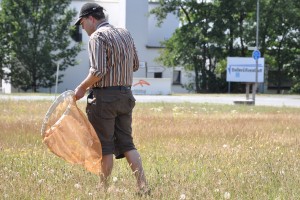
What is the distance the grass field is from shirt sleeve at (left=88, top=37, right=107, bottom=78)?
1.11 meters

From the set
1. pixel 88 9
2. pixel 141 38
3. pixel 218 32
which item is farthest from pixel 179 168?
pixel 141 38

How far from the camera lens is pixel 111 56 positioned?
19.1 feet

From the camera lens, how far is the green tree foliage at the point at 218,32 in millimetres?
59938

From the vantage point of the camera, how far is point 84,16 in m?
5.89

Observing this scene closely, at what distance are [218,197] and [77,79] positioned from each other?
6077 cm

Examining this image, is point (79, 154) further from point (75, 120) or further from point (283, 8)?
point (283, 8)

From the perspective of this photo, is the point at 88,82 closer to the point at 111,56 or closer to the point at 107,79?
the point at 107,79

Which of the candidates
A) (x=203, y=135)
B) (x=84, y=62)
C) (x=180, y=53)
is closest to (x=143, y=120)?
(x=203, y=135)

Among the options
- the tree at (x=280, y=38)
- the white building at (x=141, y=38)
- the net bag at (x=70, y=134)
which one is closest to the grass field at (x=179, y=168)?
the net bag at (x=70, y=134)

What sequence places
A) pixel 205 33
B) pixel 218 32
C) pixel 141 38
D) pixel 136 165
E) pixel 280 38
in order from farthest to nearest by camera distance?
pixel 141 38 → pixel 280 38 → pixel 218 32 → pixel 205 33 → pixel 136 165

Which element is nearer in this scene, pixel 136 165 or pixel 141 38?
pixel 136 165

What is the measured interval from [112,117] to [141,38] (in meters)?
59.9

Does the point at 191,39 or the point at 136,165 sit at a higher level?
the point at 191,39

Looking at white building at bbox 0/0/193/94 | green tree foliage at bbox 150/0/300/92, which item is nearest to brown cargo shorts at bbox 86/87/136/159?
green tree foliage at bbox 150/0/300/92
